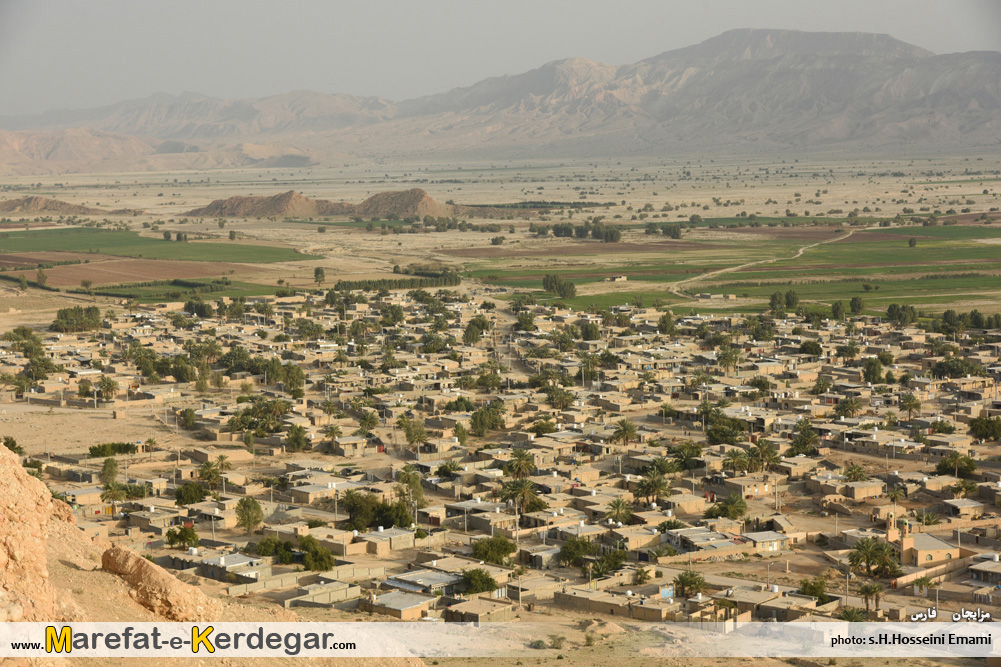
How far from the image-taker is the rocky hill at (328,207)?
166 metres

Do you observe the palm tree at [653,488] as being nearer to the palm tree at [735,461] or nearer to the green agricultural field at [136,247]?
A: the palm tree at [735,461]

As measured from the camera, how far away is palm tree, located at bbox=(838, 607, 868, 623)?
83.9ft

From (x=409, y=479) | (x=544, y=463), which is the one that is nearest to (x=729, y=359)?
(x=544, y=463)

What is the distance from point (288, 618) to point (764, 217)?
467 feet

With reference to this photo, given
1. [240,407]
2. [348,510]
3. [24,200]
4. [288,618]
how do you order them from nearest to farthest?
[288,618] → [348,510] → [240,407] → [24,200]

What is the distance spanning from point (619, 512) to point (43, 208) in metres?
170

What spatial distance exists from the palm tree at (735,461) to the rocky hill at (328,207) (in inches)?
4921

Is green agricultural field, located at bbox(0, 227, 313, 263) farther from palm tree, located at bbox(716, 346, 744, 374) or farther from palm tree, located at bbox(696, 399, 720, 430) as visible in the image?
palm tree, located at bbox(696, 399, 720, 430)

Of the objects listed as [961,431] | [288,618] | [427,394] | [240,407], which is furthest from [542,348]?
[288,618]

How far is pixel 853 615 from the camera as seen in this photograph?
2570cm

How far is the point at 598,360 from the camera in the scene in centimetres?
5950

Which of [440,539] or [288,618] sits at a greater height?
[288,618]

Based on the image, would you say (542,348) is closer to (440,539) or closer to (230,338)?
(230,338)

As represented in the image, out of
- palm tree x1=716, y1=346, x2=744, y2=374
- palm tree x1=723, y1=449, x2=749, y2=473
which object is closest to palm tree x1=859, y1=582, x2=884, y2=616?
palm tree x1=723, y1=449, x2=749, y2=473
